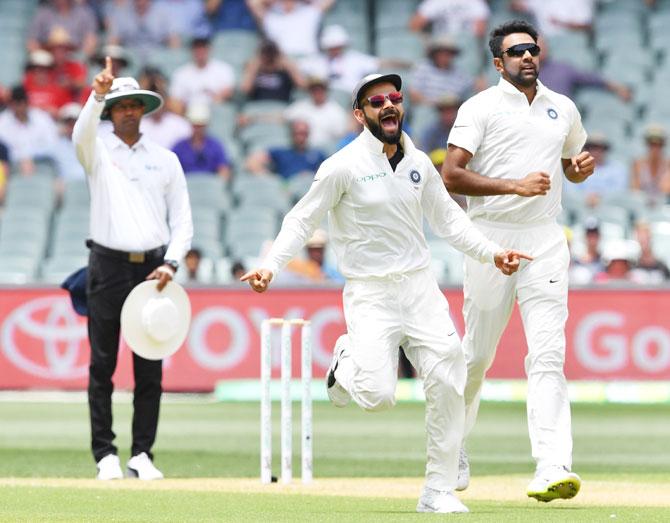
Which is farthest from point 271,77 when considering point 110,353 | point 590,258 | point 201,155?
point 110,353

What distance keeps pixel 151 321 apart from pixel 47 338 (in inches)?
283

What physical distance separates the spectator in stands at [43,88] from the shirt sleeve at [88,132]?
9940 millimetres

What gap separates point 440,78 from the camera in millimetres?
20469

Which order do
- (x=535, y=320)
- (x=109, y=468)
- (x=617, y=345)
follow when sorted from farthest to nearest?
1. (x=617, y=345)
2. (x=109, y=468)
3. (x=535, y=320)

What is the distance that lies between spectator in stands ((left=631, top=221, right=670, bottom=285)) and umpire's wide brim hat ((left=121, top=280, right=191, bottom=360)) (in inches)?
318

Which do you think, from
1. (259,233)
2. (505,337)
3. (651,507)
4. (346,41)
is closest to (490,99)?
(651,507)

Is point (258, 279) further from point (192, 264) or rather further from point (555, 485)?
point (192, 264)

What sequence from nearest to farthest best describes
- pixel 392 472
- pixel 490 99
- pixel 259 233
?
pixel 490 99, pixel 392 472, pixel 259 233

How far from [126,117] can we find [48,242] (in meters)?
8.60

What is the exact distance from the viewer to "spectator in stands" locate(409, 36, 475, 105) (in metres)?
20.4

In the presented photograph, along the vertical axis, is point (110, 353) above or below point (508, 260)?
below

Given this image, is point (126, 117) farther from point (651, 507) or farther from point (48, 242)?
point (48, 242)

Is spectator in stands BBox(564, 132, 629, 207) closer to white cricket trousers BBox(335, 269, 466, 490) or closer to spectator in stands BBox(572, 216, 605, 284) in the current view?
spectator in stands BBox(572, 216, 605, 284)

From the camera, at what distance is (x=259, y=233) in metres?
18.7
